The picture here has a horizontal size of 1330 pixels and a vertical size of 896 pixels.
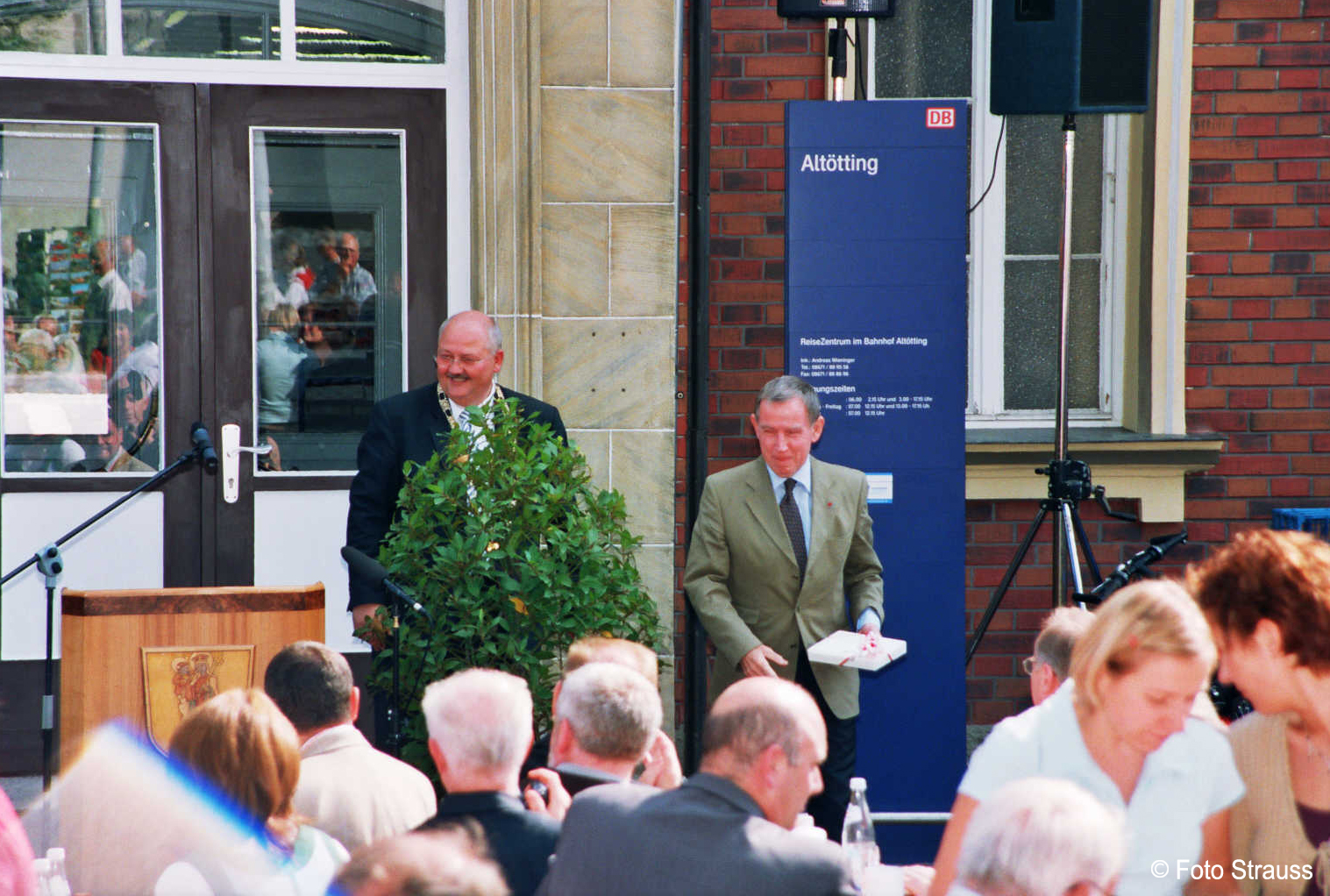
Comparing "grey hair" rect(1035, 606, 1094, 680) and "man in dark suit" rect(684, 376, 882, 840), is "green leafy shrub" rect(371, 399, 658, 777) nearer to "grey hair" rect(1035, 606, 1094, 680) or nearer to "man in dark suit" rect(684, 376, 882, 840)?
"man in dark suit" rect(684, 376, 882, 840)

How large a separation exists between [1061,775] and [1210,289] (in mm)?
4058

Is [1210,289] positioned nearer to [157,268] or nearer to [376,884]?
[157,268]

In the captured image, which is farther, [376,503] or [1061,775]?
[376,503]

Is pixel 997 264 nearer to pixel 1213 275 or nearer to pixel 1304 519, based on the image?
pixel 1213 275

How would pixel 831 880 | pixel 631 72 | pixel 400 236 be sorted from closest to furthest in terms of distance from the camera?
pixel 831 880 < pixel 631 72 < pixel 400 236

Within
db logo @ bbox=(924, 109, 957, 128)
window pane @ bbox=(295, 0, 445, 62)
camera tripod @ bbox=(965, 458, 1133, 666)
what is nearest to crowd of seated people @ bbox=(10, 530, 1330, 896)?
camera tripod @ bbox=(965, 458, 1133, 666)

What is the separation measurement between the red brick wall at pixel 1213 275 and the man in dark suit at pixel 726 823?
3.45 meters

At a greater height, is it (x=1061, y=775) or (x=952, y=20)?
(x=952, y=20)

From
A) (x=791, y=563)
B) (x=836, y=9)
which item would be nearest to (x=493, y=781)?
(x=791, y=563)

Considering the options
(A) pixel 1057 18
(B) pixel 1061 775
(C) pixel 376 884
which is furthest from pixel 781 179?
(C) pixel 376 884

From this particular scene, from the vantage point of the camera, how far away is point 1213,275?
5.99 meters

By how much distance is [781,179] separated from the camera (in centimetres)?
585

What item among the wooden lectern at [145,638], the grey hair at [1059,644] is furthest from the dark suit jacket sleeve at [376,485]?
the grey hair at [1059,644]

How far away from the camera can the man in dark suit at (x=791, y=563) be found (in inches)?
176
